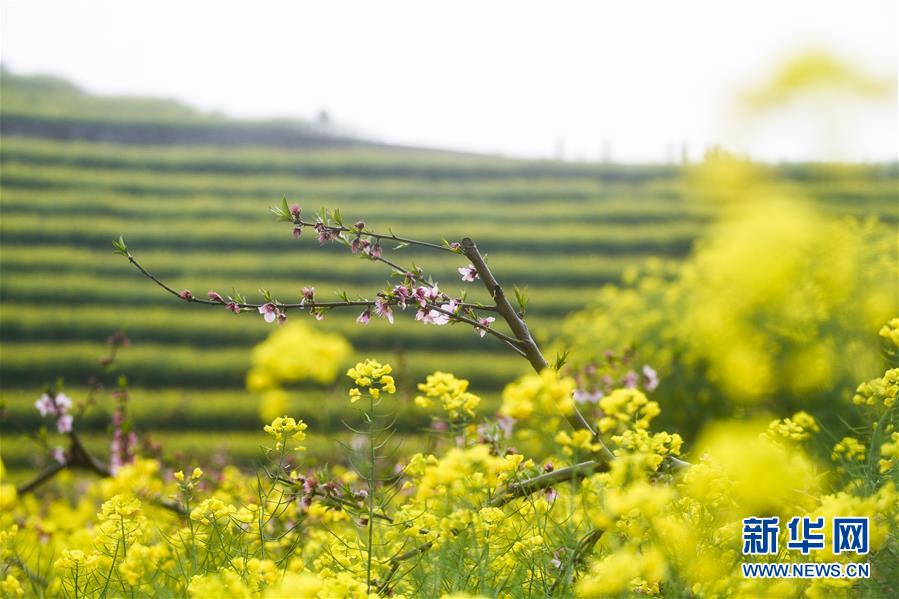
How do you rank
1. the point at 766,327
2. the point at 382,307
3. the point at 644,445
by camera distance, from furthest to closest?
the point at 766,327 < the point at 382,307 < the point at 644,445

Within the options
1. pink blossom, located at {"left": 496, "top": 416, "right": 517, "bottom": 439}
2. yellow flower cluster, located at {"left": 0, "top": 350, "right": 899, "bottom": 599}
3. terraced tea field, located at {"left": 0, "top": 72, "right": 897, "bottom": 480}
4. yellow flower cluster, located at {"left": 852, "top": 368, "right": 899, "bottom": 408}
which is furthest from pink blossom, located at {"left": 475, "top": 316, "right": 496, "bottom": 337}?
terraced tea field, located at {"left": 0, "top": 72, "right": 897, "bottom": 480}

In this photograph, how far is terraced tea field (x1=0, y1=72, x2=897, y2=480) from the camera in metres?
11.3

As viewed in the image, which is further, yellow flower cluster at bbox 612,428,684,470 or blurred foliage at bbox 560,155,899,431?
blurred foliage at bbox 560,155,899,431

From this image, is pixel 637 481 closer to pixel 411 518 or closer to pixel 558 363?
pixel 558 363

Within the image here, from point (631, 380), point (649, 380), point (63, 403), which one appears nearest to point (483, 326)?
point (631, 380)

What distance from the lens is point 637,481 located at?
1362 mm

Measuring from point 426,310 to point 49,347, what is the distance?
11.8m

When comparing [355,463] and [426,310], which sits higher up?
[426,310]

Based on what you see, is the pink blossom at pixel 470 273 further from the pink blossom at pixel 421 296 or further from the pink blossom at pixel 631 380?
the pink blossom at pixel 631 380

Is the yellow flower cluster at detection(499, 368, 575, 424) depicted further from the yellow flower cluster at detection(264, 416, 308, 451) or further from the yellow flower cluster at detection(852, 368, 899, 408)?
the yellow flower cluster at detection(852, 368, 899, 408)

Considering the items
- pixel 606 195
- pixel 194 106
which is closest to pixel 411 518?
pixel 606 195

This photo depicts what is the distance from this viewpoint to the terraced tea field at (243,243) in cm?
1130

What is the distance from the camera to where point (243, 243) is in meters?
14.6

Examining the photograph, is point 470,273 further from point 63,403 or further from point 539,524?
point 63,403
